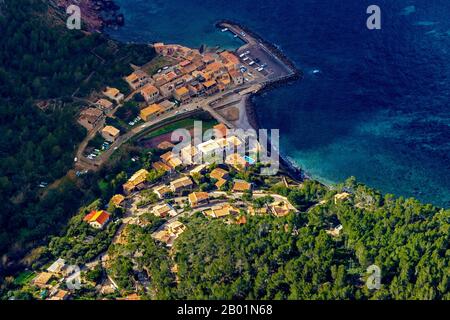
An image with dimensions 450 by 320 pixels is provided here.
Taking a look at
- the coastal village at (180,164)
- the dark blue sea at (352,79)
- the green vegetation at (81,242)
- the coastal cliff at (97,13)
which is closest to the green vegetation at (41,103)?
the green vegetation at (81,242)

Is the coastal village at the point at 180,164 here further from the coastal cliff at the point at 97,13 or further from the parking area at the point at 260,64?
the coastal cliff at the point at 97,13

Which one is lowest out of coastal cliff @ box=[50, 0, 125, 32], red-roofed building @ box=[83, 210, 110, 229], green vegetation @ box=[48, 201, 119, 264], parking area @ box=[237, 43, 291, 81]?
green vegetation @ box=[48, 201, 119, 264]

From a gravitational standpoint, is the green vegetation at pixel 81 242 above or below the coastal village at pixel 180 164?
below

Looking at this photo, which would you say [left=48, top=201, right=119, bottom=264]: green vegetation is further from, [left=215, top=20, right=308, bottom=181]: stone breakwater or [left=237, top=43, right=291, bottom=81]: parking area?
[left=237, top=43, right=291, bottom=81]: parking area

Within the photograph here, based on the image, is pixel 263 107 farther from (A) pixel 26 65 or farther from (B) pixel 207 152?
(A) pixel 26 65

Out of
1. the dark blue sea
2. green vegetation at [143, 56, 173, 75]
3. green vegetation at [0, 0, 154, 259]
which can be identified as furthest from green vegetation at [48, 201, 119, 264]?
green vegetation at [143, 56, 173, 75]
